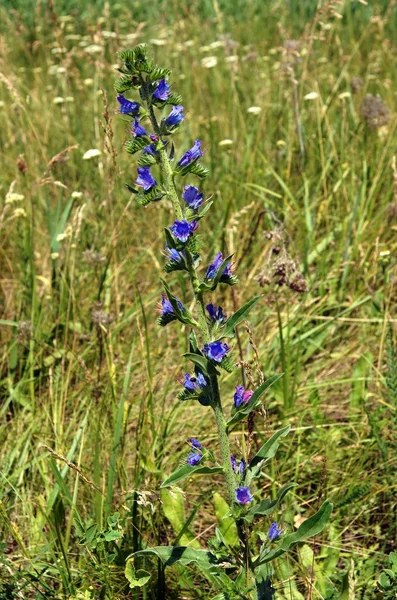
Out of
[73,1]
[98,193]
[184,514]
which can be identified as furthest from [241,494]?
[73,1]

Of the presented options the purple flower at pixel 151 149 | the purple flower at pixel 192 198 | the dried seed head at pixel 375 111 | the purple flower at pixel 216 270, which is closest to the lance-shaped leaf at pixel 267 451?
the purple flower at pixel 216 270

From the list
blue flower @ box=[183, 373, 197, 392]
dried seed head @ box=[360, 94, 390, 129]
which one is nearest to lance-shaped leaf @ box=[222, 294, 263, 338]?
blue flower @ box=[183, 373, 197, 392]

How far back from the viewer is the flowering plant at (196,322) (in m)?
1.43

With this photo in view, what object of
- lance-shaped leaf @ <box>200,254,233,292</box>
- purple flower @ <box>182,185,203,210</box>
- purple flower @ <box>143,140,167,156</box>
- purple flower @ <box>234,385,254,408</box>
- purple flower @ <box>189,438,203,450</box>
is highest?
purple flower @ <box>143,140,167,156</box>

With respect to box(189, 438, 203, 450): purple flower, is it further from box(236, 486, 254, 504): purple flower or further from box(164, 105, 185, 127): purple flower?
box(164, 105, 185, 127): purple flower

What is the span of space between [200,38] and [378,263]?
3.79m

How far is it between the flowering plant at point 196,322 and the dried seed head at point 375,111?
2009 millimetres

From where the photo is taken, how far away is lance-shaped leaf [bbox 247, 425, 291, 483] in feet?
4.85

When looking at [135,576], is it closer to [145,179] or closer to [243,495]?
[243,495]

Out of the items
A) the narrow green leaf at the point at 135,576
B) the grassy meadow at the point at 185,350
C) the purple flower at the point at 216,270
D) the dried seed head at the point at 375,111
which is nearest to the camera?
the purple flower at the point at 216,270

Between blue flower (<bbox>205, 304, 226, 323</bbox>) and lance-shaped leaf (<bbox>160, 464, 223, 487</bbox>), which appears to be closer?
lance-shaped leaf (<bbox>160, 464, 223, 487</bbox>)

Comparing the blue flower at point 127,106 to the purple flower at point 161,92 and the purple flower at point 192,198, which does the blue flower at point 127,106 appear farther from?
the purple flower at point 192,198

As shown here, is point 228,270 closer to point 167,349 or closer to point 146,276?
point 167,349

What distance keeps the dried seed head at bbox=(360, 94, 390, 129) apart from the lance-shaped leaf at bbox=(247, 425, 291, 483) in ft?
7.14
